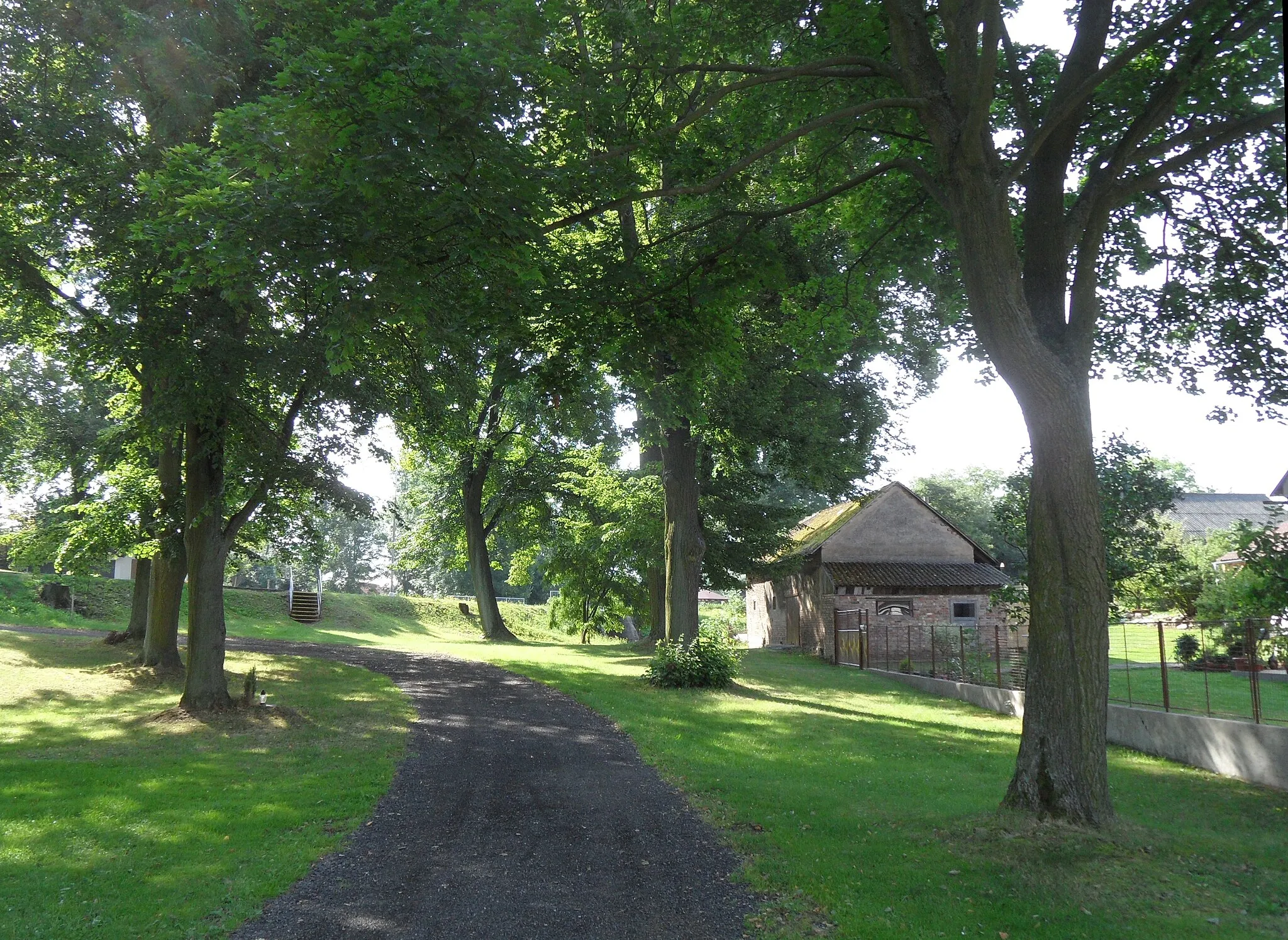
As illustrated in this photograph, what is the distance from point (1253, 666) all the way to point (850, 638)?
18578 mm

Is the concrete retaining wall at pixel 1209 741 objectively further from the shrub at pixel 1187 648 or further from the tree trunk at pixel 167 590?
the tree trunk at pixel 167 590

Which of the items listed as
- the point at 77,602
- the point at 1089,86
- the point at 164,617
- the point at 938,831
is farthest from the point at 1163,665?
the point at 77,602

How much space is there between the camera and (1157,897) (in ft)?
19.9

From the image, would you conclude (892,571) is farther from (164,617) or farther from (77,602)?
(77,602)

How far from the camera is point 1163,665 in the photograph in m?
13.4

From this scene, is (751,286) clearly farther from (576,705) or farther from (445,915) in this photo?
(576,705)

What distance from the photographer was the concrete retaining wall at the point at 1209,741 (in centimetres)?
1092

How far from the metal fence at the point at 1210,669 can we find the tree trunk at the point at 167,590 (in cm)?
1751

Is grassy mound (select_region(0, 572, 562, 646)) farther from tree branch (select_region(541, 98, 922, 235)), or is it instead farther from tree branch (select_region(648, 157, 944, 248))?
tree branch (select_region(541, 98, 922, 235))

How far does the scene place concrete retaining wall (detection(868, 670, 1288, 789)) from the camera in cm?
1092

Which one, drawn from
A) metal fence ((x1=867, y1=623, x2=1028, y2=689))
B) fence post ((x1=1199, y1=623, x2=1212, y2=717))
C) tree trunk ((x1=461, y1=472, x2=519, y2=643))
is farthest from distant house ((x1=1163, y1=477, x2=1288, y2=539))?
fence post ((x1=1199, y1=623, x2=1212, y2=717))

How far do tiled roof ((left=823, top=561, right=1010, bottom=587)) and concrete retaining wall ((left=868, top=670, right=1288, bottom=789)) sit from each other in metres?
18.9

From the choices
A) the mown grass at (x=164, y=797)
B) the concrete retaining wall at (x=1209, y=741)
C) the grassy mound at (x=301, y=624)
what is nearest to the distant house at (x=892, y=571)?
the grassy mound at (x=301, y=624)

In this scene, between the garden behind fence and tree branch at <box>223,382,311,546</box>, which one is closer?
the garden behind fence
